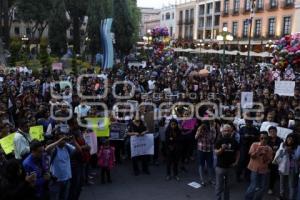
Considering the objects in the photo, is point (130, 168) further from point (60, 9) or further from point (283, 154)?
point (60, 9)

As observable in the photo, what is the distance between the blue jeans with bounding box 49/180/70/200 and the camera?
22.2 ft

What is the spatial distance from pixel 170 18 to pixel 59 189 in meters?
78.3

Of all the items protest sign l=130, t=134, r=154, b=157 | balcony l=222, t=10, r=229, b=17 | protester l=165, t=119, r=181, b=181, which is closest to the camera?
protester l=165, t=119, r=181, b=181

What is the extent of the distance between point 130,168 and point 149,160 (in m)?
0.62

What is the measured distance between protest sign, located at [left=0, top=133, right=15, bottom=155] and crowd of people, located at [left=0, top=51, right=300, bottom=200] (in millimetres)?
90

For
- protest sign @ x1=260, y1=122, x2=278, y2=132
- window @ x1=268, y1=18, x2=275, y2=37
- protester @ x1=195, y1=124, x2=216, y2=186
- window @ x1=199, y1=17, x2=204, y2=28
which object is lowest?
protester @ x1=195, y1=124, x2=216, y2=186

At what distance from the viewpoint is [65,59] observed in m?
32.1

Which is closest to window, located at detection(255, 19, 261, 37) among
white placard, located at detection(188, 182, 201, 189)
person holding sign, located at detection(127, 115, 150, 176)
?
person holding sign, located at detection(127, 115, 150, 176)

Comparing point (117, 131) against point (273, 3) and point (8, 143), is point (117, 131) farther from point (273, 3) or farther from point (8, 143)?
point (273, 3)

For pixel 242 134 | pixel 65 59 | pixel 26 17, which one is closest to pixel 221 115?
pixel 242 134

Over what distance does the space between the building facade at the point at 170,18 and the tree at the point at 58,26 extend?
151 feet

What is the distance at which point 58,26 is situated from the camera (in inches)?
1319

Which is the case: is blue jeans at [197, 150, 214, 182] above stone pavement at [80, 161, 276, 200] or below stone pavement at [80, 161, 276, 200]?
above

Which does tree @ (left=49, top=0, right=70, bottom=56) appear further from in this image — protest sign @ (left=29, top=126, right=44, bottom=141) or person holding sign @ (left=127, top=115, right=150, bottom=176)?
protest sign @ (left=29, top=126, right=44, bottom=141)
